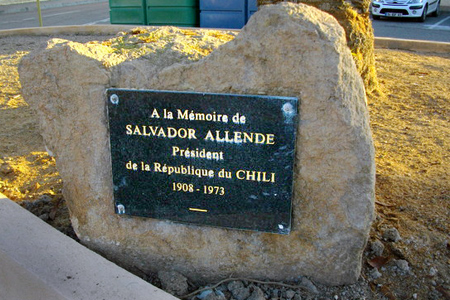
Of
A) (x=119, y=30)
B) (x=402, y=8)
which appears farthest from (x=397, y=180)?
(x=402, y=8)

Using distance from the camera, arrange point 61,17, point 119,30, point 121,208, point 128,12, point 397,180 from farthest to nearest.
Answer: point 61,17
point 128,12
point 119,30
point 397,180
point 121,208

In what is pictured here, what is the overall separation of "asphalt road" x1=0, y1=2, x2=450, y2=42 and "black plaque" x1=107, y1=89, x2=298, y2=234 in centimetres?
989

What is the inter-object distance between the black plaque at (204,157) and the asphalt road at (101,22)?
390 inches

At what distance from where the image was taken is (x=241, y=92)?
2.08 metres

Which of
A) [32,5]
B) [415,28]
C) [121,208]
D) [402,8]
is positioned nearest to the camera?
[121,208]

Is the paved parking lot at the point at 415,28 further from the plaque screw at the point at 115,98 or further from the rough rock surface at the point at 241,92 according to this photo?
the plaque screw at the point at 115,98

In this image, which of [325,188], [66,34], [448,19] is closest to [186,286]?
[325,188]

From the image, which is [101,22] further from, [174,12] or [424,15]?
[424,15]

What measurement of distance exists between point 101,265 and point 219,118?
2.95ft

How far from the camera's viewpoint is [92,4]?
2128 centimetres

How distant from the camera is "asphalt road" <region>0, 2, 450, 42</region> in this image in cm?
1154

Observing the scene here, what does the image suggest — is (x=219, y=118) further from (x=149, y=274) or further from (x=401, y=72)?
(x=401, y=72)

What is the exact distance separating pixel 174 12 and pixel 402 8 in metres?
8.77

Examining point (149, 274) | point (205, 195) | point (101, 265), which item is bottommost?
point (149, 274)
